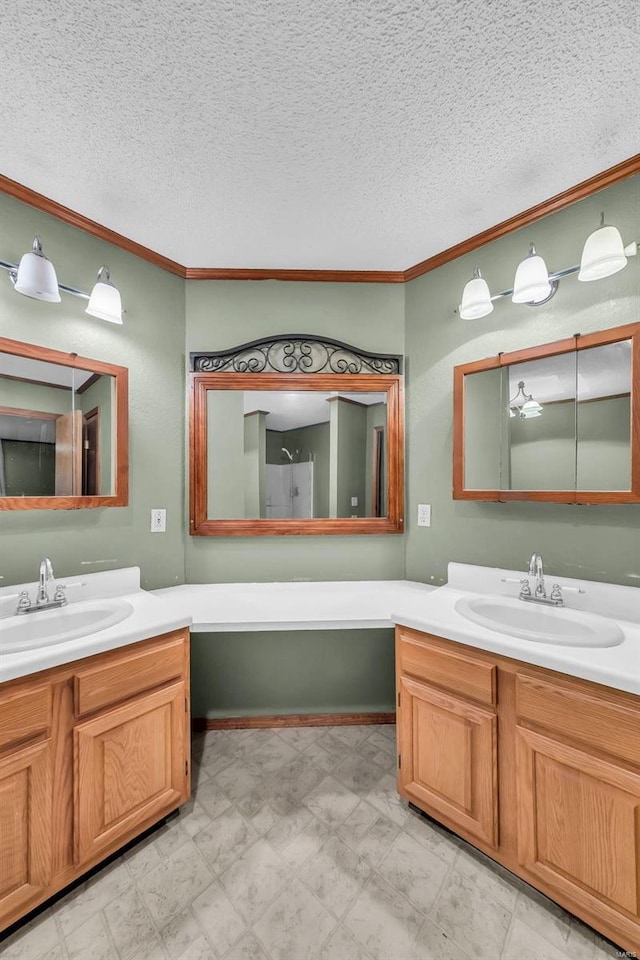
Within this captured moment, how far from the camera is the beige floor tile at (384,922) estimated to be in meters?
1.11

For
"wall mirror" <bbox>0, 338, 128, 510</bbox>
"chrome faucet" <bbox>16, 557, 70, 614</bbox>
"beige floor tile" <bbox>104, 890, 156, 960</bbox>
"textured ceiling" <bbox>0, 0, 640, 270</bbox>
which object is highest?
"textured ceiling" <bbox>0, 0, 640, 270</bbox>

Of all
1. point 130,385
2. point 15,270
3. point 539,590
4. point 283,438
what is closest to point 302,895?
point 539,590

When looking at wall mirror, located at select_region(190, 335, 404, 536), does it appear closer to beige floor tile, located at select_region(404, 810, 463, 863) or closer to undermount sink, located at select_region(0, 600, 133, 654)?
undermount sink, located at select_region(0, 600, 133, 654)

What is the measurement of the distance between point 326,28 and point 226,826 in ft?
8.39

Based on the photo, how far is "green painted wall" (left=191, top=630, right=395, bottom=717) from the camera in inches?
83.4

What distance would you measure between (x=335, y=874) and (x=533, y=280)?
2.23m

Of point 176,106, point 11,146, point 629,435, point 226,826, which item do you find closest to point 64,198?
point 11,146

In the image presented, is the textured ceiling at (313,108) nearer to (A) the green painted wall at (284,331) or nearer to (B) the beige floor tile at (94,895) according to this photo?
(A) the green painted wall at (284,331)

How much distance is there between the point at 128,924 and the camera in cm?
116

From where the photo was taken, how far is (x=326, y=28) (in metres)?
0.98

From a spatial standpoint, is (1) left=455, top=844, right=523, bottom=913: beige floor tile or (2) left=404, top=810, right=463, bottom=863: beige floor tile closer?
(1) left=455, top=844, right=523, bottom=913: beige floor tile

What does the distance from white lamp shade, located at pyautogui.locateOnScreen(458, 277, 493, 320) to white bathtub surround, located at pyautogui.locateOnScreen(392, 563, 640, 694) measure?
1.14 meters

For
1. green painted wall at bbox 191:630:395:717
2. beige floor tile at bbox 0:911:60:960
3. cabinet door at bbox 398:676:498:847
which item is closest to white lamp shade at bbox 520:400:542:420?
cabinet door at bbox 398:676:498:847

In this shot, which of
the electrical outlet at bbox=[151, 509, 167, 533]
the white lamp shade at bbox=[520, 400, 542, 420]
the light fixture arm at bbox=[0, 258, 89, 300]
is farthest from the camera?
the electrical outlet at bbox=[151, 509, 167, 533]
